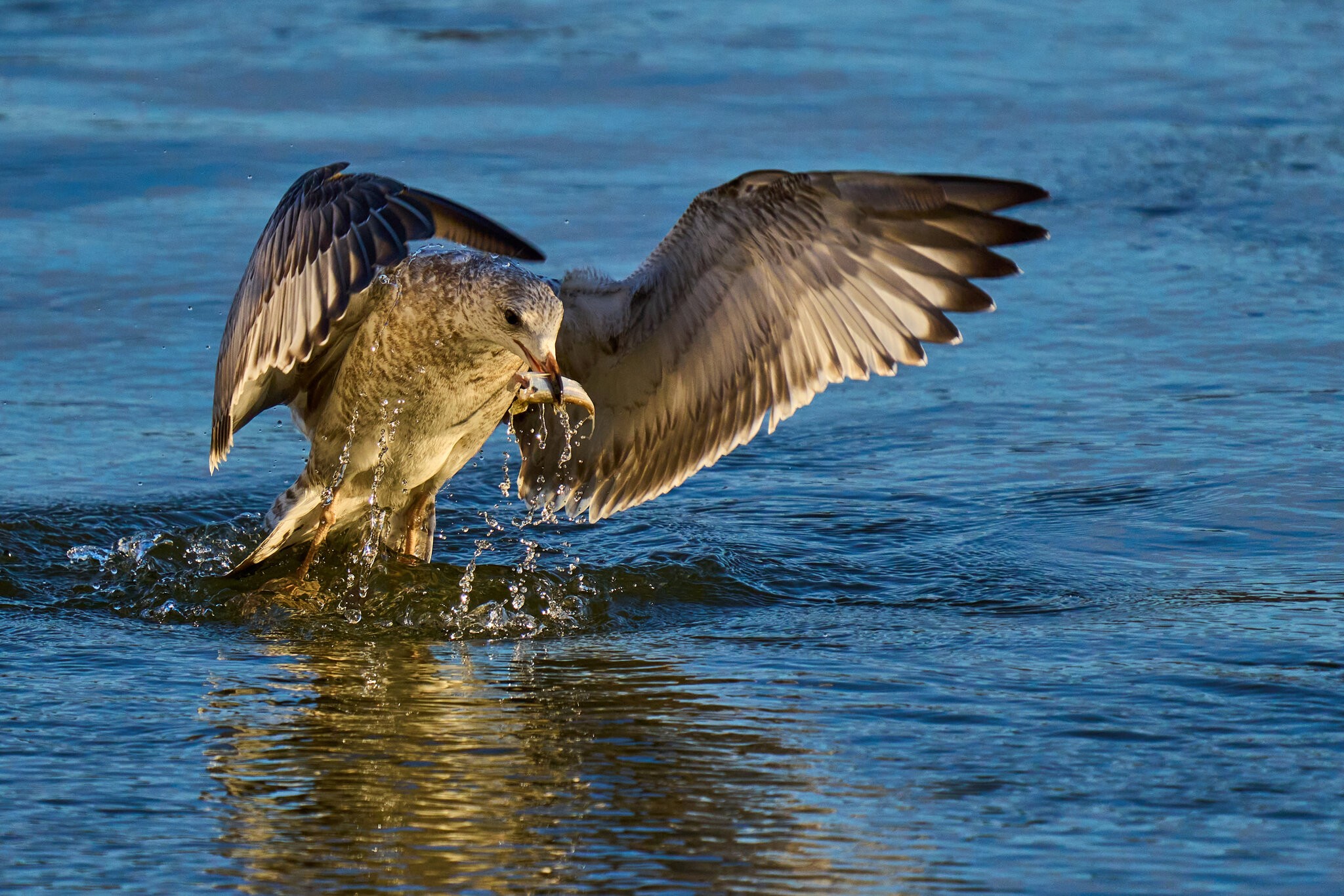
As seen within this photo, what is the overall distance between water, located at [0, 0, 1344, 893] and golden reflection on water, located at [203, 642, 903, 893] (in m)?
0.01

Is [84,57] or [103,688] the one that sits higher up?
[84,57]

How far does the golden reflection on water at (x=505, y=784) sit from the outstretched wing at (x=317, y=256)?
2.86ft

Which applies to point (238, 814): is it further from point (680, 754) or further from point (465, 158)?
point (465, 158)

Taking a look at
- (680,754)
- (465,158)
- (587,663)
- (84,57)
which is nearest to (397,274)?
(587,663)

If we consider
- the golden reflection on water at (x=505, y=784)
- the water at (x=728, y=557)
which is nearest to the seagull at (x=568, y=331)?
the water at (x=728, y=557)

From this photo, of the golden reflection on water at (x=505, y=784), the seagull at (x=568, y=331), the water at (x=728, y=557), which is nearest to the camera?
the golden reflection on water at (x=505, y=784)

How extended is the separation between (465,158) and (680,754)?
691 centimetres

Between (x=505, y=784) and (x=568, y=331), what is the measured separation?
219cm

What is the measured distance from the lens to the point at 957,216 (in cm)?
548

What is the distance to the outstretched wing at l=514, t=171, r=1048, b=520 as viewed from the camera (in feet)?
17.9

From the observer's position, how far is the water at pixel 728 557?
12.4ft

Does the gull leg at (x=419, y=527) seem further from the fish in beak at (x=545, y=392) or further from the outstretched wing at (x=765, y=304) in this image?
the outstretched wing at (x=765, y=304)

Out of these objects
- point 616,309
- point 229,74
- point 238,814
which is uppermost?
point 229,74

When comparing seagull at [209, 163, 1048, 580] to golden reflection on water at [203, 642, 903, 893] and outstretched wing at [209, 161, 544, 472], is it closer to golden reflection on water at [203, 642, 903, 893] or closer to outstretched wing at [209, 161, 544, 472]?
outstretched wing at [209, 161, 544, 472]
